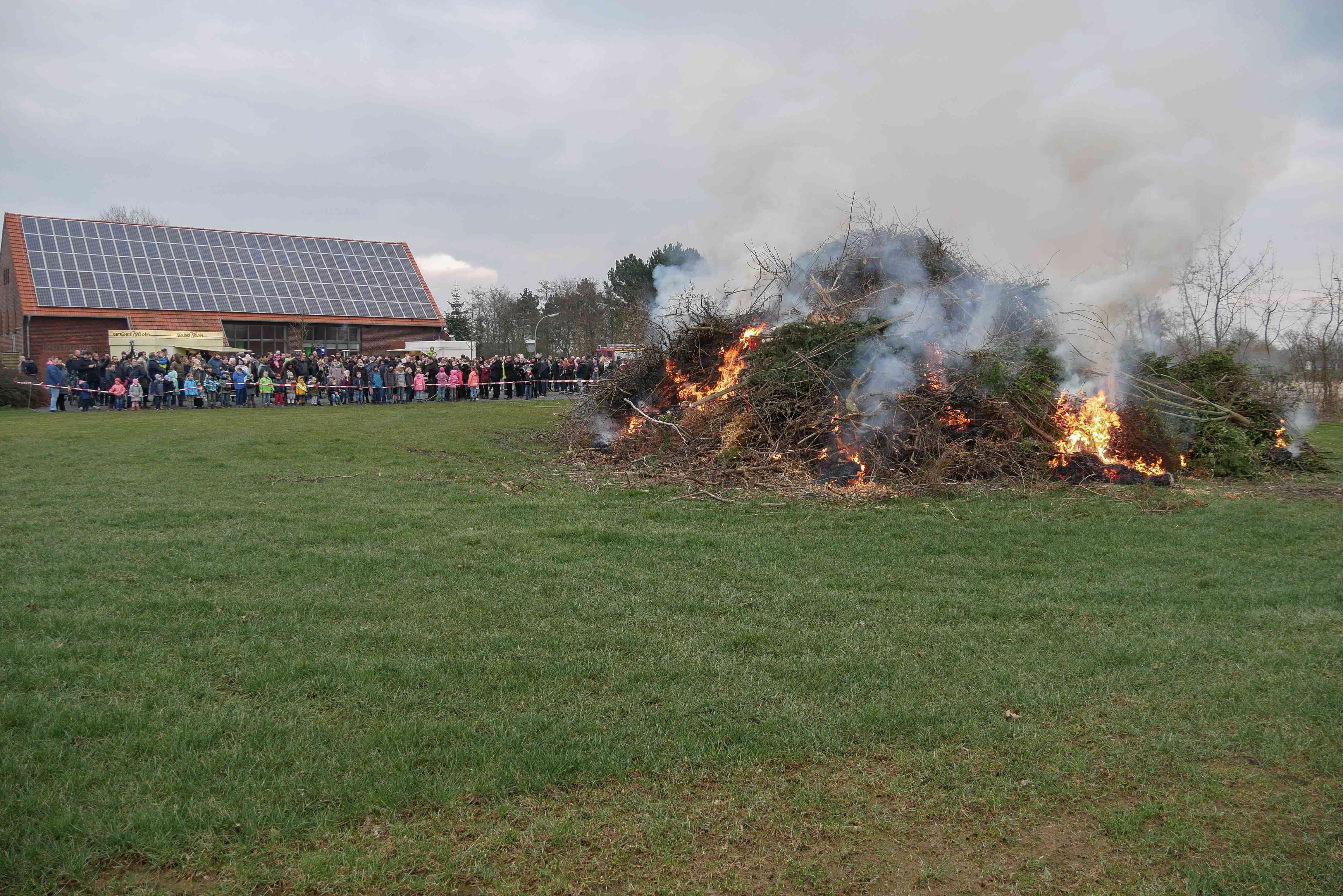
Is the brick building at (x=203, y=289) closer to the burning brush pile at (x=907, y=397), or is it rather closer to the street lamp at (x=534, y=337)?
the street lamp at (x=534, y=337)

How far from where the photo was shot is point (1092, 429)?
38.7 ft

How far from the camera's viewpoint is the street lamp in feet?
151

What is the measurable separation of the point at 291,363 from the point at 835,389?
20.5 m

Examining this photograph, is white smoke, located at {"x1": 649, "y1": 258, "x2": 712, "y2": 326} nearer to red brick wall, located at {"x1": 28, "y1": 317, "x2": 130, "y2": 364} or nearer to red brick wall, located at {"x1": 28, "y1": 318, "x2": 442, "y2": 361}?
red brick wall, located at {"x1": 28, "y1": 318, "x2": 442, "y2": 361}

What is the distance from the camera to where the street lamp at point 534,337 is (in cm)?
4601

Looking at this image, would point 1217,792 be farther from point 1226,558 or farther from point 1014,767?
point 1226,558

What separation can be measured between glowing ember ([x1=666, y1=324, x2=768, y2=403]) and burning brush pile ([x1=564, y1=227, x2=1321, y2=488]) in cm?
3

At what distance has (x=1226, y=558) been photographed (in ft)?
23.2

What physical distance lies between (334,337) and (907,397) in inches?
1162

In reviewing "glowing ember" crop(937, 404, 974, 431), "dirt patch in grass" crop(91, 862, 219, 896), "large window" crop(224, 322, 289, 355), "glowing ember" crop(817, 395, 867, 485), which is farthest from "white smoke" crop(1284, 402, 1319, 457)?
"large window" crop(224, 322, 289, 355)

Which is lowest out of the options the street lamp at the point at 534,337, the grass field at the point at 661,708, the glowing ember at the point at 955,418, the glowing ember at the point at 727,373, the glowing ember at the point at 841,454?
the grass field at the point at 661,708

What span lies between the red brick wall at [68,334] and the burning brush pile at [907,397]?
25.0 metres

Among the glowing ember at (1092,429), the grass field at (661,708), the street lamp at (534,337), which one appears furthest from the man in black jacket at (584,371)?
the grass field at (661,708)

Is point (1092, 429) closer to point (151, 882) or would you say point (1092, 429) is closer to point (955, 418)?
point (955, 418)
